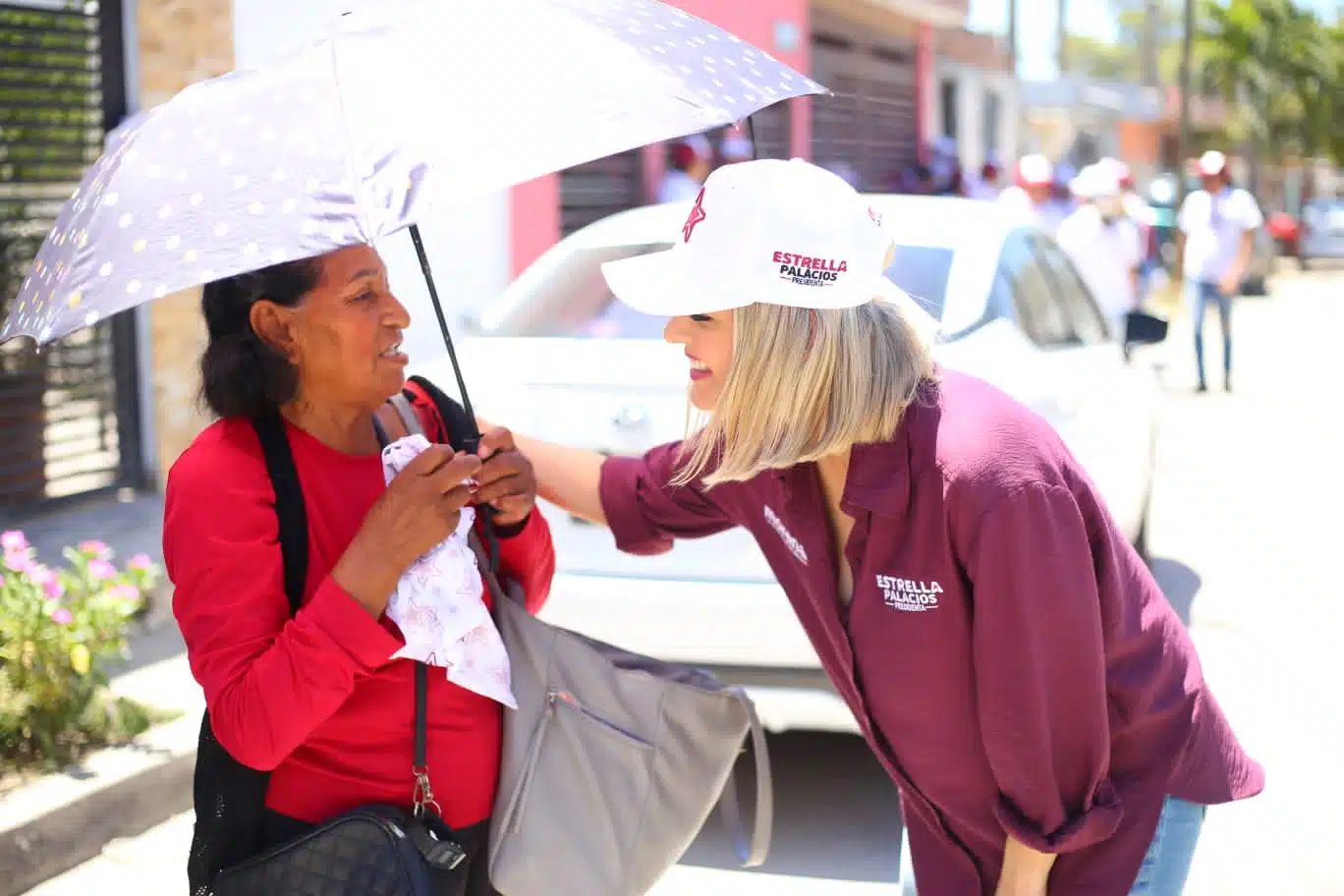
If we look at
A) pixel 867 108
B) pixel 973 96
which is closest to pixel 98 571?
pixel 867 108

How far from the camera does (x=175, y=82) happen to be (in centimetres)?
873

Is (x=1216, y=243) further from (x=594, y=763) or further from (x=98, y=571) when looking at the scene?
(x=594, y=763)

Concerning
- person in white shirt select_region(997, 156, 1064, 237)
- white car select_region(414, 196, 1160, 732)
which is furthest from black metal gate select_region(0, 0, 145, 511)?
person in white shirt select_region(997, 156, 1064, 237)

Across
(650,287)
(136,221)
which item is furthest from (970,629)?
(136,221)

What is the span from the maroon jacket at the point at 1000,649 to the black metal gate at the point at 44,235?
6689 millimetres

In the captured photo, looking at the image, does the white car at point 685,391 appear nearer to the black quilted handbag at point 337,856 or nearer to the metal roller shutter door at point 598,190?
the black quilted handbag at point 337,856

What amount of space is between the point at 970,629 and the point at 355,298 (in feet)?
3.13

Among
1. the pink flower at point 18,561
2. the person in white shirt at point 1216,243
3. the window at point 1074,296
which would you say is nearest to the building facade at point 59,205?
the window at point 1074,296

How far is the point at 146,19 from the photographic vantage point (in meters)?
8.55

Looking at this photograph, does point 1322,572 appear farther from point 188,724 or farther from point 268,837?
point 268,837

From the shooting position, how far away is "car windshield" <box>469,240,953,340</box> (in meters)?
4.94

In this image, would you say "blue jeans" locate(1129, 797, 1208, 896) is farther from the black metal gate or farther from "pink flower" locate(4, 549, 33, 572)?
the black metal gate

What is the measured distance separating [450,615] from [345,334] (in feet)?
1.38

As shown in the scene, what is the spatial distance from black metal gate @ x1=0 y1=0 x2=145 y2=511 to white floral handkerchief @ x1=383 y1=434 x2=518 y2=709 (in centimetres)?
631
